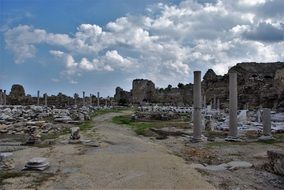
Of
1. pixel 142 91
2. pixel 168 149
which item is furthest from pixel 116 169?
pixel 142 91

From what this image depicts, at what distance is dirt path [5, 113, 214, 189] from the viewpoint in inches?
424

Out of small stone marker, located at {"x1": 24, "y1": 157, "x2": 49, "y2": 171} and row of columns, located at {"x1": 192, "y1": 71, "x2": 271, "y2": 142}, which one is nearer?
small stone marker, located at {"x1": 24, "y1": 157, "x2": 49, "y2": 171}

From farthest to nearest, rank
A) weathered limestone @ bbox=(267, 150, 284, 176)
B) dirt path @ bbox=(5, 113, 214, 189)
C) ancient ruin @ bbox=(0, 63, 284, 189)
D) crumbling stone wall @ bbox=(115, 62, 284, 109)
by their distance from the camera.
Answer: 1. crumbling stone wall @ bbox=(115, 62, 284, 109)
2. ancient ruin @ bbox=(0, 63, 284, 189)
3. weathered limestone @ bbox=(267, 150, 284, 176)
4. dirt path @ bbox=(5, 113, 214, 189)

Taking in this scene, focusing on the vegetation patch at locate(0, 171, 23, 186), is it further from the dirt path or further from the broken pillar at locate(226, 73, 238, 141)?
the broken pillar at locate(226, 73, 238, 141)

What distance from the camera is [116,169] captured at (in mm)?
12820

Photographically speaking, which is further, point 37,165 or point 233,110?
point 233,110

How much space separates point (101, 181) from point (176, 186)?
7.09 ft

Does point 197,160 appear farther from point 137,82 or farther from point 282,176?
point 137,82

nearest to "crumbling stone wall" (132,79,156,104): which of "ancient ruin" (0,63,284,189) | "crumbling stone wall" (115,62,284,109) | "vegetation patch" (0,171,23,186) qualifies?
"crumbling stone wall" (115,62,284,109)

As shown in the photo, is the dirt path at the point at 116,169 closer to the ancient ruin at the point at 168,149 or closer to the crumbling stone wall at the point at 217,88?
the ancient ruin at the point at 168,149

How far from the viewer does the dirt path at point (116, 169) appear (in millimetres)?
10758

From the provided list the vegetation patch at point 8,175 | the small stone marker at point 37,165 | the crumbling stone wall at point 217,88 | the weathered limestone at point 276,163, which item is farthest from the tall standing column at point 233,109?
the crumbling stone wall at point 217,88

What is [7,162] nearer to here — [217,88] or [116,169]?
[116,169]

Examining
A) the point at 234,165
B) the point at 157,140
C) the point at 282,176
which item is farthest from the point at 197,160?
the point at 157,140
